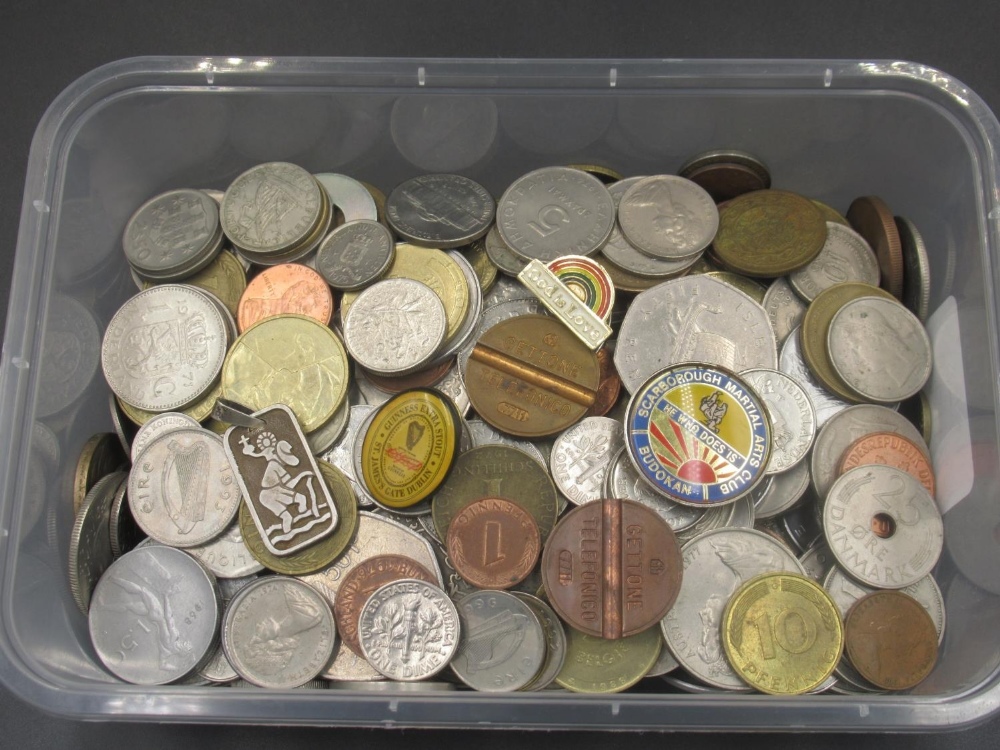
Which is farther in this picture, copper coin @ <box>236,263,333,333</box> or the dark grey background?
the dark grey background

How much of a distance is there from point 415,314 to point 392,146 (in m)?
0.59

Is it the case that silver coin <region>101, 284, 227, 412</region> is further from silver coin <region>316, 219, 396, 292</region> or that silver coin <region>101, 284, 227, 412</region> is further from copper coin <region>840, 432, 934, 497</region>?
copper coin <region>840, 432, 934, 497</region>

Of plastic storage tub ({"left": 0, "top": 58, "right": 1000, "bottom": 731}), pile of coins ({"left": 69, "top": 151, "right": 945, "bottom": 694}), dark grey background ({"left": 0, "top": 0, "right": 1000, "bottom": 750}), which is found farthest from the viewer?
dark grey background ({"left": 0, "top": 0, "right": 1000, "bottom": 750})

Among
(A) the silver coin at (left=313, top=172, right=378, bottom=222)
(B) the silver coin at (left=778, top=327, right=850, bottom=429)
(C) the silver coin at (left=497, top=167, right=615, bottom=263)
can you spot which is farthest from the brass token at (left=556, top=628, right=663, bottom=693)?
(A) the silver coin at (left=313, top=172, right=378, bottom=222)

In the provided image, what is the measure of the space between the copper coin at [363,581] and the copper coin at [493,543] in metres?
0.10

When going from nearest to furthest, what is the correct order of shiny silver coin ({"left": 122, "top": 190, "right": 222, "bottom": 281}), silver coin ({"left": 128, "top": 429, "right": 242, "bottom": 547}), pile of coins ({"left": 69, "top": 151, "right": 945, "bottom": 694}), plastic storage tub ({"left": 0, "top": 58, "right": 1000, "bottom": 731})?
plastic storage tub ({"left": 0, "top": 58, "right": 1000, "bottom": 731}), pile of coins ({"left": 69, "top": 151, "right": 945, "bottom": 694}), silver coin ({"left": 128, "top": 429, "right": 242, "bottom": 547}), shiny silver coin ({"left": 122, "top": 190, "right": 222, "bottom": 281})

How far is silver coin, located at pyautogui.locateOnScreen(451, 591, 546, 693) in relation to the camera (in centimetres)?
172

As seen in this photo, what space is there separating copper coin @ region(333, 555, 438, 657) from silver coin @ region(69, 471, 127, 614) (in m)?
0.55

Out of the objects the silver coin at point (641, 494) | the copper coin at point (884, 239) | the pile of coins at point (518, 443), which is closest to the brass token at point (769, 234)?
the pile of coins at point (518, 443)

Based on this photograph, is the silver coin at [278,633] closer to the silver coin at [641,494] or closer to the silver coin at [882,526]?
the silver coin at [641,494]

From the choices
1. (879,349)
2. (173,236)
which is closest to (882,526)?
(879,349)

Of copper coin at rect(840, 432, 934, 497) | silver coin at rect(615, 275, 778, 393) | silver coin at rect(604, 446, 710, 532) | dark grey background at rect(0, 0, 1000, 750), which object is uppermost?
dark grey background at rect(0, 0, 1000, 750)

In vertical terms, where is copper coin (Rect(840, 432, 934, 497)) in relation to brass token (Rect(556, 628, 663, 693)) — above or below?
above

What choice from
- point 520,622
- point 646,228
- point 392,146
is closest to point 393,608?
point 520,622
